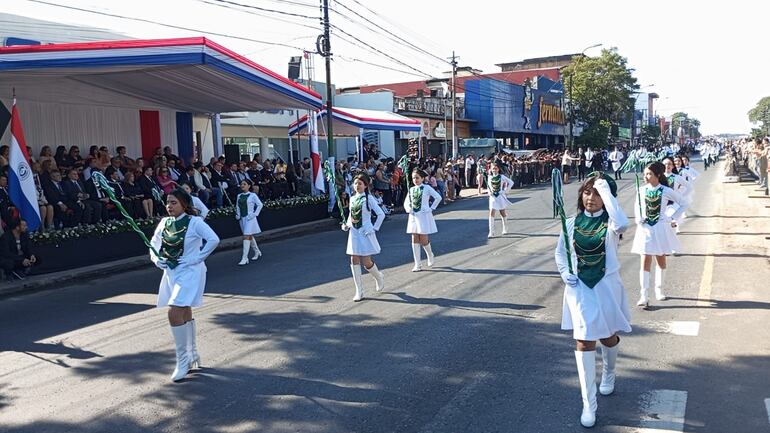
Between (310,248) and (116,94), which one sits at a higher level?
(116,94)

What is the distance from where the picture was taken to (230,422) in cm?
492

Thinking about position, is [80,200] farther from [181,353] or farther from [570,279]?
[570,279]

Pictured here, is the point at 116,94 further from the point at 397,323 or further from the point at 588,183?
the point at 588,183

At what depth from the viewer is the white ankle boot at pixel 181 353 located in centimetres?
596

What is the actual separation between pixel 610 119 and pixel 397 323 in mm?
55968

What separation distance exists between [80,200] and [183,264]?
844 centimetres

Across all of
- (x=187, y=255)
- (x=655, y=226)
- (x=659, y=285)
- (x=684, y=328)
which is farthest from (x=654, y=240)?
(x=187, y=255)

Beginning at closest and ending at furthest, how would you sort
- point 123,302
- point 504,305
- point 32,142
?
point 504,305
point 123,302
point 32,142

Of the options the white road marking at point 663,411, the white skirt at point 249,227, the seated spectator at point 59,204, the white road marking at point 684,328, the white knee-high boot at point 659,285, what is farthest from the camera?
the seated spectator at point 59,204

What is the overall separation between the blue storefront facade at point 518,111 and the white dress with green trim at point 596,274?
133ft

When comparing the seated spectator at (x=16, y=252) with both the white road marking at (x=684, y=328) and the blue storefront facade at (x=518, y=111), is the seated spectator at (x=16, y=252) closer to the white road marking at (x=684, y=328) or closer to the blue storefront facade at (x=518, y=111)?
the white road marking at (x=684, y=328)

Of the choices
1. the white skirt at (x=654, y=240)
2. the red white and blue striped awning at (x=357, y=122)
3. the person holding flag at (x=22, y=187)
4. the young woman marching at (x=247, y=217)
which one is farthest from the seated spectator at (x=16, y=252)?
the red white and blue striped awning at (x=357, y=122)

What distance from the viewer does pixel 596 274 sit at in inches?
194

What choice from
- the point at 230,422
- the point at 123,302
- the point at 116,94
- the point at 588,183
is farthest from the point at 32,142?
the point at 588,183
